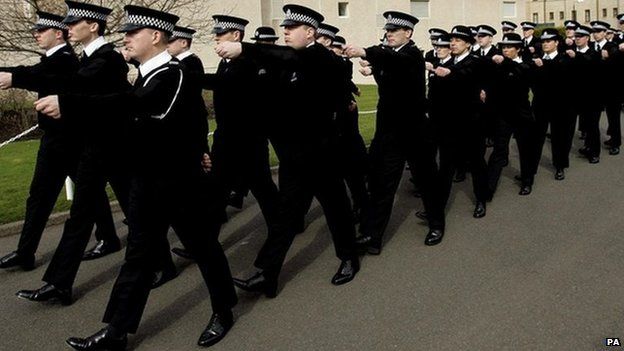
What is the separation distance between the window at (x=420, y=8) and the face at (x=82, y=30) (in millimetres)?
29710

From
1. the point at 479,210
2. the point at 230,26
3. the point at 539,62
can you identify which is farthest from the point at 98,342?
the point at 539,62

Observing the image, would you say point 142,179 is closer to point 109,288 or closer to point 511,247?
point 109,288

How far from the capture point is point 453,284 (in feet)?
15.2

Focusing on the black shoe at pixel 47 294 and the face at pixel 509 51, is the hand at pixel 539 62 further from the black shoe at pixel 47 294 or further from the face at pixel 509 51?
the black shoe at pixel 47 294

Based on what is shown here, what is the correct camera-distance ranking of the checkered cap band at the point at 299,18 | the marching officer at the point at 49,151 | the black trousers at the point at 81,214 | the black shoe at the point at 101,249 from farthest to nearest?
the black shoe at the point at 101,249 → the marching officer at the point at 49,151 → the black trousers at the point at 81,214 → the checkered cap band at the point at 299,18

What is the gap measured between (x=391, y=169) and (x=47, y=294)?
2.90 metres

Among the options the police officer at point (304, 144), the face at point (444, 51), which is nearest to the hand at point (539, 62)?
the face at point (444, 51)

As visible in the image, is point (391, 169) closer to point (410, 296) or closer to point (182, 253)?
point (410, 296)

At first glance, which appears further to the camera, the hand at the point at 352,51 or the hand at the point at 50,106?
the hand at the point at 352,51

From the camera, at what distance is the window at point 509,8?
37781mm

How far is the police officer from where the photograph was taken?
434 centimetres

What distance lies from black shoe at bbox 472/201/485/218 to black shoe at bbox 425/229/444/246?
2.96 ft

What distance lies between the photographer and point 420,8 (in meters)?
33.0

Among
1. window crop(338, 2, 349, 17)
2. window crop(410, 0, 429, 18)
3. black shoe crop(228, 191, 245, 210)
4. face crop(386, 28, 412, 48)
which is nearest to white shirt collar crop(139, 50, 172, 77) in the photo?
face crop(386, 28, 412, 48)
